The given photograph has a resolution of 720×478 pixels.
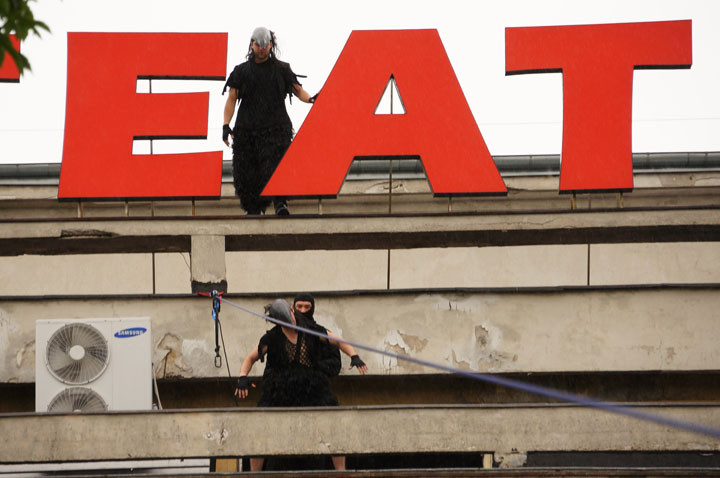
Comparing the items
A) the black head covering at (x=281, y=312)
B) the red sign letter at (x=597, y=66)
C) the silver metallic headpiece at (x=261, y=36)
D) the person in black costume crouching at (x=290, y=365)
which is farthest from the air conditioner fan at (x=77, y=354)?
the red sign letter at (x=597, y=66)

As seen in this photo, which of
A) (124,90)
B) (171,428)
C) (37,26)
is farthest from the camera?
(124,90)

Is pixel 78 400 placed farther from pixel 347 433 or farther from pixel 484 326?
pixel 484 326

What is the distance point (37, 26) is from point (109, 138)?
26.4ft

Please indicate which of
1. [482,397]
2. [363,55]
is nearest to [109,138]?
[363,55]

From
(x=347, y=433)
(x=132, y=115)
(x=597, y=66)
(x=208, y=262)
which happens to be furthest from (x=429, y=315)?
(x=132, y=115)

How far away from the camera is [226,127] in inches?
484

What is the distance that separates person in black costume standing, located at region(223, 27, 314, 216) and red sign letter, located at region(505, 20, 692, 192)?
2.82m

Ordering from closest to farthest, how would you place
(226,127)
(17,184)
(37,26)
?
(37,26) → (226,127) → (17,184)

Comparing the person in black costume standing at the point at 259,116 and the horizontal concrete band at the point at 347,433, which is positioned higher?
the person in black costume standing at the point at 259,116

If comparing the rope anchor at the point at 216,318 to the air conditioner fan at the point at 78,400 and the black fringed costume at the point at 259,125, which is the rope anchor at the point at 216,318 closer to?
the air conditioner fan at the point at 78,400

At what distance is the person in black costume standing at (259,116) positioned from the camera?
12.3 metres

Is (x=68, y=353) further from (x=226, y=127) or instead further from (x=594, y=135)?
(x=594, y=135)

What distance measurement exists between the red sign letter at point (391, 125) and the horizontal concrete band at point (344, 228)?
56cm

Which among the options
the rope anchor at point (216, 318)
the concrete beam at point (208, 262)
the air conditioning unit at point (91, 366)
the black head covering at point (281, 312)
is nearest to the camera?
the black head covering at point (281, 312)
